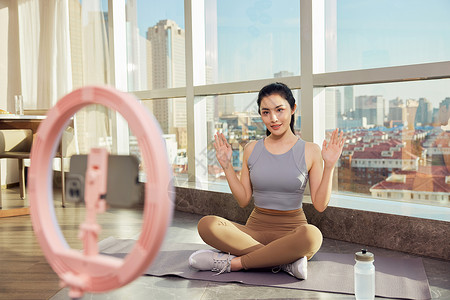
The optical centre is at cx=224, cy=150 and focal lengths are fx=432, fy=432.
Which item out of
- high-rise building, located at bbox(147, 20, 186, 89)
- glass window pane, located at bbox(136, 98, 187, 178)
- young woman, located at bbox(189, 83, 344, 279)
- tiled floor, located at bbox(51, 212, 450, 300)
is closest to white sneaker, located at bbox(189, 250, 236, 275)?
young woman, located at bbox(189, 83, 344, 279)

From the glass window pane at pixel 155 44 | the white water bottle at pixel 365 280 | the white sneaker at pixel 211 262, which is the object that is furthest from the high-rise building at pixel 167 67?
the white water bottle at pixel 365 280

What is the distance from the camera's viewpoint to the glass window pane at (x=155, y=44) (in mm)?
3656

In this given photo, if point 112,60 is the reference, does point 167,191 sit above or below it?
below

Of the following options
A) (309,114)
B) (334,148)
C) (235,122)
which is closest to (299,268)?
(334,148)

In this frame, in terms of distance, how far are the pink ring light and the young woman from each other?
1235 millimetres

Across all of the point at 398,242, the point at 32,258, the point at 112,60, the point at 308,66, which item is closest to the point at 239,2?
the point at 308,66

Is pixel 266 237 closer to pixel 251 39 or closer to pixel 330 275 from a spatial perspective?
pixel 330 275

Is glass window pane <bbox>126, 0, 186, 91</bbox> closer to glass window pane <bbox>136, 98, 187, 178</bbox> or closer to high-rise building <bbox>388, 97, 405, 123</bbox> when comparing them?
glass window pane <bbox>136, 98, 187, 178</bbox>

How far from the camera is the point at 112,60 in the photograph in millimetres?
4145

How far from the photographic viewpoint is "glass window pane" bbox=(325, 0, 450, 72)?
2.26 meters

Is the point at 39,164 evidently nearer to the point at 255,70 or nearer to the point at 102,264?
the point at 102,264

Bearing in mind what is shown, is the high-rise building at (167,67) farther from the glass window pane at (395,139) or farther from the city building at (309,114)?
the glass window pane at (395,139)

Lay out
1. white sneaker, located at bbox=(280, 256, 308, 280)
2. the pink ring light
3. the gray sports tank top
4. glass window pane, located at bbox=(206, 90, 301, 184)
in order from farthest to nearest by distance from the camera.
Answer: glass window pane, located at bbox=(206, 90, 301, 184) < the gray sports tank top < white sneaker, located at bbox=(280, 256, 308, 280) < the pink ring light

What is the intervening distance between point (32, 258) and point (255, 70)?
72.7 inches
